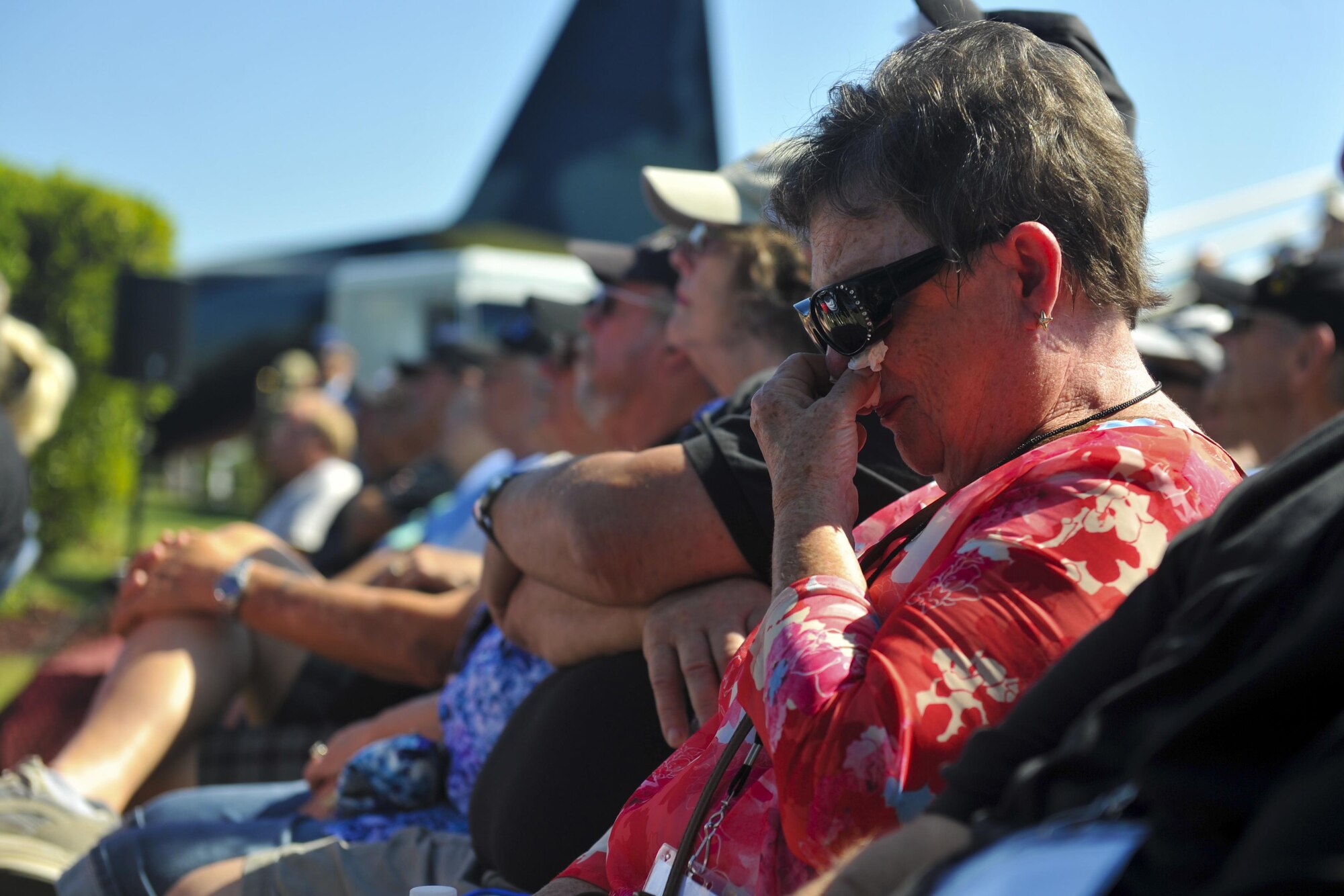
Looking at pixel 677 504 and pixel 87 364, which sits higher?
pixel 677 504

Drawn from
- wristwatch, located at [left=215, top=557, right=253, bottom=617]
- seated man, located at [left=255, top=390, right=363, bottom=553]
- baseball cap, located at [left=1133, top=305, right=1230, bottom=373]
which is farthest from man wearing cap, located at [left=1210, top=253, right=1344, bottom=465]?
seated man, located at [left=255, top=390, right=363, bottom=553]

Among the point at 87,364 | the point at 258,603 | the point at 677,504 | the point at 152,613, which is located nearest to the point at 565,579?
the point at 677,504

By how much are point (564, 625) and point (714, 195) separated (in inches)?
39.2

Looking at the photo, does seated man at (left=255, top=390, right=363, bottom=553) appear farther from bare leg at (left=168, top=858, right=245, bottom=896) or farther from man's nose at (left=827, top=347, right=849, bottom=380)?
man's nose at (left=827, top=347, right=849, bottom=380)

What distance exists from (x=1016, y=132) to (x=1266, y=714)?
2.93ft

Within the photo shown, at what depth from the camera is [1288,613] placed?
2.95 feet

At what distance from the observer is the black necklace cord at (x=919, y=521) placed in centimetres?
155

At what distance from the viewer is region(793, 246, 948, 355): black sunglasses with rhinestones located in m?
1.54

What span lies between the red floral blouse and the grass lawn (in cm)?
447

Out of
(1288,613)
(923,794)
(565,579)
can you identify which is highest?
(1288,613)

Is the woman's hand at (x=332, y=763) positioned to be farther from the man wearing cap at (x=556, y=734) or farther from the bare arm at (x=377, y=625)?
A: the bare arm at (x=377, y=625)

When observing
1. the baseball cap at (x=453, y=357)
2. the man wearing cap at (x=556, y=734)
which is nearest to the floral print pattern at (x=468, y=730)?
the man wearing cap at (x=556, y=734)

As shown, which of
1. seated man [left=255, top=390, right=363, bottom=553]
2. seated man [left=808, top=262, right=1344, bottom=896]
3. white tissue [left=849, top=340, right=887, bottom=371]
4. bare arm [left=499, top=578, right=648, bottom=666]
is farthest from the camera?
seated man [left=255, top=390, right=363, bottom=553]

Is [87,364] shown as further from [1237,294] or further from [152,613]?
[1237,294]
